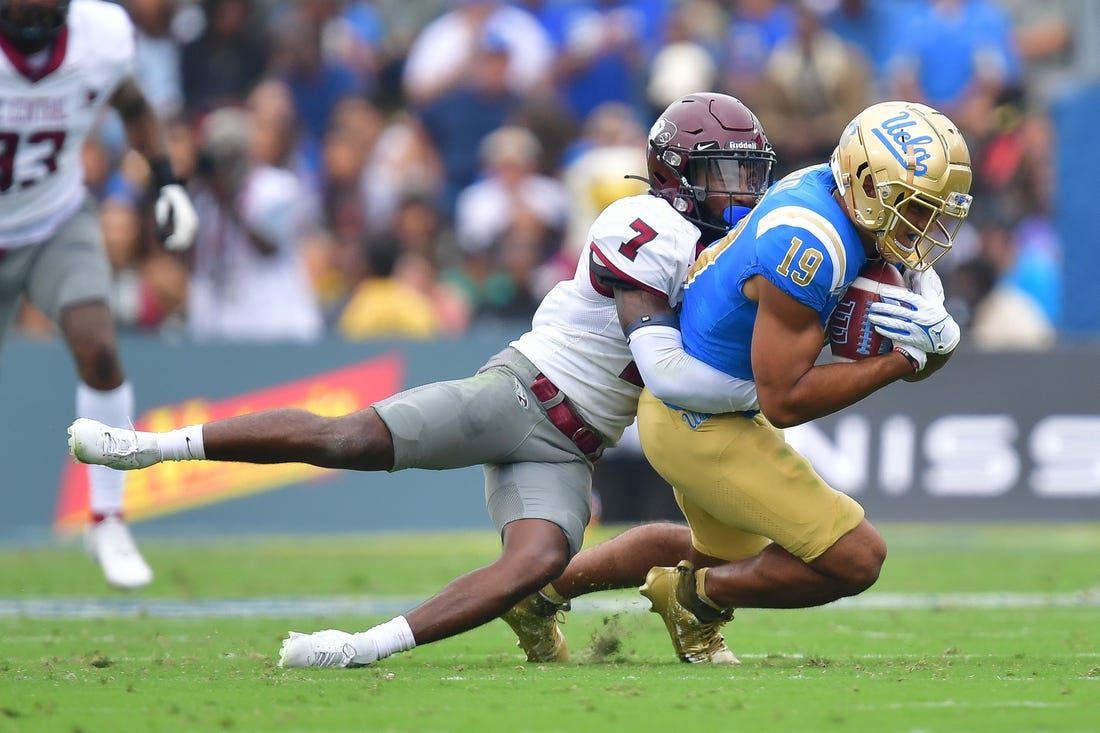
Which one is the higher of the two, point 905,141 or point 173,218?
point 905,141

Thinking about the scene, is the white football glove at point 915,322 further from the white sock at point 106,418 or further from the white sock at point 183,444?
the white sock at point 106,418

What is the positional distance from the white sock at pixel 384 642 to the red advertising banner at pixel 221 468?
5025 mm

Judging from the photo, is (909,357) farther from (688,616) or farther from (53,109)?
(53,109)

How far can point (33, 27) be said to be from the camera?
655cm

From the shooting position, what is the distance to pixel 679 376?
495 cm

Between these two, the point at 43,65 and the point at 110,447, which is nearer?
the point at 110,447

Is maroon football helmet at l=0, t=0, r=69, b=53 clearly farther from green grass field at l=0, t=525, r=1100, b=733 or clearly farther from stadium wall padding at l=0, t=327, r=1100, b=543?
stadium wall padding at l=0, t=327, r=1100, b=543

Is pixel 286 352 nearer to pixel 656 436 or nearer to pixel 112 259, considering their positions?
pixel 112 259

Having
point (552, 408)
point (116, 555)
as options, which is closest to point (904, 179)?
point (552, 408)

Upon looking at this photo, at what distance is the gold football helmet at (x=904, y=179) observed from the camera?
4.82m

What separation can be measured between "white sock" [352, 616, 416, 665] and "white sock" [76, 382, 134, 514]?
2232mm

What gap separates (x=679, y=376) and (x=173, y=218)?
10.1ft

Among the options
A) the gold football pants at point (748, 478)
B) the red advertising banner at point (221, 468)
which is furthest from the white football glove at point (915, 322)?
the red advertising banner at point (221, 468)

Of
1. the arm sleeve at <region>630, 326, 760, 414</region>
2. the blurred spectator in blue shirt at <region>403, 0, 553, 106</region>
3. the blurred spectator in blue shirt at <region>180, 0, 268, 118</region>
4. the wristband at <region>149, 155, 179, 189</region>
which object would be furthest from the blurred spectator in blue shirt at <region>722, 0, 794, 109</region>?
the arm sleeve at <region>630, 326, 760, 414</region>
